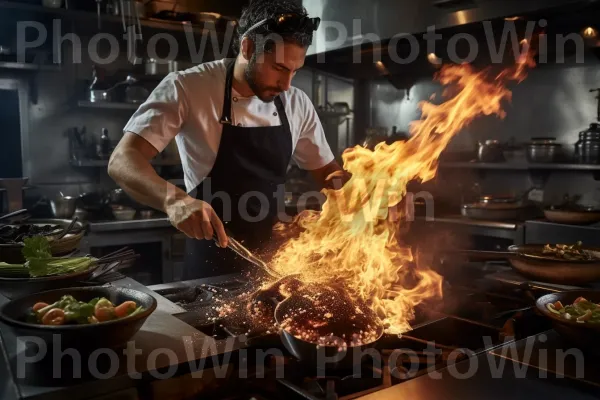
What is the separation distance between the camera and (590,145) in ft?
15.3

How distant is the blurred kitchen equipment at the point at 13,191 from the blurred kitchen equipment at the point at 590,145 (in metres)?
5.02

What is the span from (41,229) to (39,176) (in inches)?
127

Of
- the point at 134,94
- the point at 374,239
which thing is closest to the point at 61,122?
the point at 134,94

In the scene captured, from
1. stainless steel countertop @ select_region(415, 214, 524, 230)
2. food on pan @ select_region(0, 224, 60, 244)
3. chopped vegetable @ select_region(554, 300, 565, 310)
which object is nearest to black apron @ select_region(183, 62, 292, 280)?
food on pan @ select_region(0, 224, 60, 244)

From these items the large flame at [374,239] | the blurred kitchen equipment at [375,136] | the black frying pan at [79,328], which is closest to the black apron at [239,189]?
the large flame at [374,239]

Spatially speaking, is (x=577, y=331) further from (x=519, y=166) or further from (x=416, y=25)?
(x=519, y=166)

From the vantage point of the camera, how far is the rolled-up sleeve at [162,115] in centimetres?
277

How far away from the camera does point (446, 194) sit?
5.90 metres

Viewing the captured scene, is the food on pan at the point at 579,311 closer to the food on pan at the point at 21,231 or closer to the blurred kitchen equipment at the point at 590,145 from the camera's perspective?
the food on pan at the point at 21,231

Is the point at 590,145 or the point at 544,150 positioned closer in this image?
the point at 590,145

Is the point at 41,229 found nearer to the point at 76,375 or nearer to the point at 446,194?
the point at 76,375

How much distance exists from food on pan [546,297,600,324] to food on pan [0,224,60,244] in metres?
2.13

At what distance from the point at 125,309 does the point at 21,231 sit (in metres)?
1.29

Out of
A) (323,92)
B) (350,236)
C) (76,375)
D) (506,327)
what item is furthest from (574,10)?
(76,375)
